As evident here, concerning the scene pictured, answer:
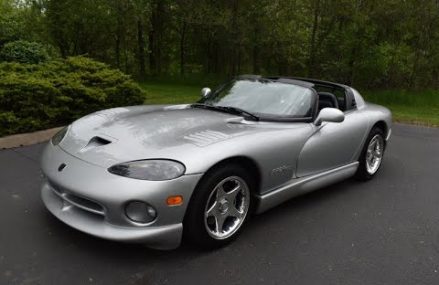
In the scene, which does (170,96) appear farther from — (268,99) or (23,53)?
(268,99)

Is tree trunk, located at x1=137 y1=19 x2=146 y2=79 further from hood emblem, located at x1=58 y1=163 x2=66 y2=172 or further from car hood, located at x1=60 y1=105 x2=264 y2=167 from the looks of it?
hood emblem, located at x1=58 y1=163 x2=66 y2=172

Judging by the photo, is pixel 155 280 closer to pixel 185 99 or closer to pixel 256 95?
pixel 256 95

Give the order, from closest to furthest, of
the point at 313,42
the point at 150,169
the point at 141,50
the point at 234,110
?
the point at 150,169 → the point at 234,110 → the point at 313,42 → the point at 141,50

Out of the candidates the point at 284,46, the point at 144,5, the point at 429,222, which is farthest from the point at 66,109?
the point at 144,5

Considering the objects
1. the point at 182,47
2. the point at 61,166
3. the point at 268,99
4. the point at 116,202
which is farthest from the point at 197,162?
the point at 182,47

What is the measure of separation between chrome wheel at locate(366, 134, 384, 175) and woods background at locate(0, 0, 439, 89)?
908 centimetres

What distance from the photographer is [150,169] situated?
285 centimetres

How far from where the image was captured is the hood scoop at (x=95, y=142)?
3182 mm

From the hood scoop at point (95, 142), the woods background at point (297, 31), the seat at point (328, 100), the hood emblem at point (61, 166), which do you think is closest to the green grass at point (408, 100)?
the woods background at point (297, 31)

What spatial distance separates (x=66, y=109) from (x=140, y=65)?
50.5 feet

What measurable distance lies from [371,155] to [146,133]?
303cm

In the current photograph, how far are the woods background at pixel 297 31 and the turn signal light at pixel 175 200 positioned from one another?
10672 mm

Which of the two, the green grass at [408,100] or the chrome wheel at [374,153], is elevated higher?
the chrome wheel at [374,153]

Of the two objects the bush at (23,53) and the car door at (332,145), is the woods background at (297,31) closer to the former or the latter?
the bush at (23,53)
